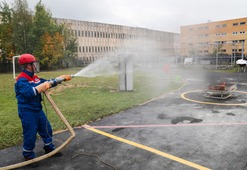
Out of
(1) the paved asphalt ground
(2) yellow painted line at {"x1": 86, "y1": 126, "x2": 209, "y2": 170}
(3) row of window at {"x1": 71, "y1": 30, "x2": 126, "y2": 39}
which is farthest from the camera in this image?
(3) row of window at {"x1": 71, "y1": 30, "x2": 126, "y2": 39}

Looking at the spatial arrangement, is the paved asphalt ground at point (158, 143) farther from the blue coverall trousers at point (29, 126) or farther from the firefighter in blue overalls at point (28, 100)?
the firefighter in blue overalls at point (28, 100)

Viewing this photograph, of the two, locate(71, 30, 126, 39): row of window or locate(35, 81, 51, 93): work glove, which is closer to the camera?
locate(35, 81, 51, 93): work glove

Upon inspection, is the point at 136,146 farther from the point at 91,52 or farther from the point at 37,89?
the point at 91,52

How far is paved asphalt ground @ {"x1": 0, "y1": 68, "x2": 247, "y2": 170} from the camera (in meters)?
4.66

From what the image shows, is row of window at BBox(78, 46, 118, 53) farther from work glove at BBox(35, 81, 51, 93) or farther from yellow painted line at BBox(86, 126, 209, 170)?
work glove at BBox(35, 81, 51, 93)

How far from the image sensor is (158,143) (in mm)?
5703

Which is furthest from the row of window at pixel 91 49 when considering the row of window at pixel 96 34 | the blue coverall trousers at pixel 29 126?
the blue coverall trousers at pixel 29 126

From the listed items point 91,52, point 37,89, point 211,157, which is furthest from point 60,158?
point 91,52

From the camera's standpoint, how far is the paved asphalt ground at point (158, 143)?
4.66 meters

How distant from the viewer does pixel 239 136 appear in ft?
19.9

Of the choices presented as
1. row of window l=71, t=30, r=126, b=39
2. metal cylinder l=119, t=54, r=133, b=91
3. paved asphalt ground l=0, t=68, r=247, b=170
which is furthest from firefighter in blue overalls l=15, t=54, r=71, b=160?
row of window l=71, t=30, r=126, b=39

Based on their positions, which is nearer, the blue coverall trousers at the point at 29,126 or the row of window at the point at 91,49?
the blue coverall trousers at the point at 29,126

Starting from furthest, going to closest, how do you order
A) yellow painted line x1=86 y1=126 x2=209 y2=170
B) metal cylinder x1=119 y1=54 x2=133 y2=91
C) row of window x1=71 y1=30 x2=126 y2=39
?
row of window x1=71 y1=30 x2=126 y2=39 < metal cylinder x1=119 y1=54 x2=133 y2=91 < yellow painted line x1=86 y1=126 x2=209 y2=170

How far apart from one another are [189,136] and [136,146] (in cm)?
165
